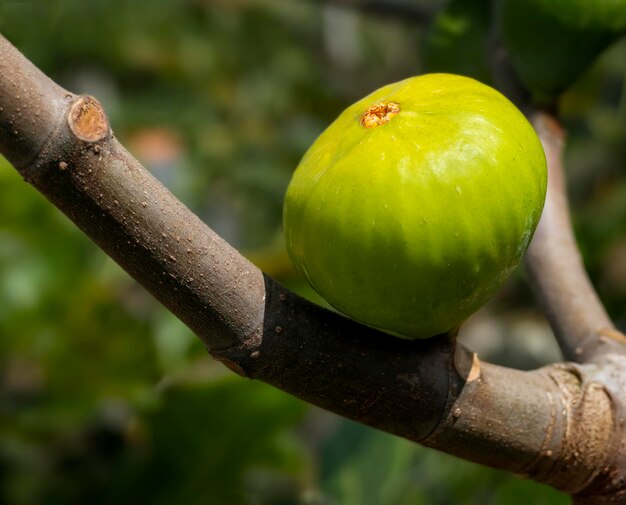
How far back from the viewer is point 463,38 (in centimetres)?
131

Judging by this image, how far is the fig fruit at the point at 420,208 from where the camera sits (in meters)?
0.72

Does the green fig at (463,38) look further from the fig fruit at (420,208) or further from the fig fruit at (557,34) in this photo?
the fig fruit at (420,208)

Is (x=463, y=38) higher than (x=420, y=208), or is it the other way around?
(x=420, y=208)

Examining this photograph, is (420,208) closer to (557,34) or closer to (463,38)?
(557,34)

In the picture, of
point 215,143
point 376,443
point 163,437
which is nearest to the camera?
point 376,443

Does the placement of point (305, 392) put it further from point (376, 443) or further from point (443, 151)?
point (376, 443)

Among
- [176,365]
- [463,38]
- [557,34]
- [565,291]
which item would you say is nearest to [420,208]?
[565,291]

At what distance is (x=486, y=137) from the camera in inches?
29.0

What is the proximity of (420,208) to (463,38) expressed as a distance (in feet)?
2.14

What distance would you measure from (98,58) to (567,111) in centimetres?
200

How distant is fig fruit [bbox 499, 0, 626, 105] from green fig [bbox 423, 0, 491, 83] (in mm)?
142

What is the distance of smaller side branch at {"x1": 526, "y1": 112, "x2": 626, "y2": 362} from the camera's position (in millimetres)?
976

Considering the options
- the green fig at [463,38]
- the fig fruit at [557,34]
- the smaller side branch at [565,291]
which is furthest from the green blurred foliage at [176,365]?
the smaller side branch at [565,291]

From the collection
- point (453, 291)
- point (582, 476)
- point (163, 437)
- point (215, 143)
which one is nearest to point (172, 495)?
point (163, 437)
